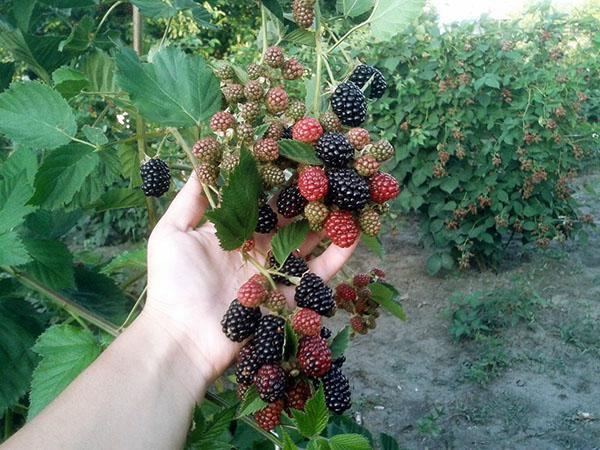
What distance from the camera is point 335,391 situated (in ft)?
2.40

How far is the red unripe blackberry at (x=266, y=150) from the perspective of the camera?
707mm

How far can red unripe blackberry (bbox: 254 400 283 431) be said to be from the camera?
70 centimetres

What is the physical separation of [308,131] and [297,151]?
28 mm

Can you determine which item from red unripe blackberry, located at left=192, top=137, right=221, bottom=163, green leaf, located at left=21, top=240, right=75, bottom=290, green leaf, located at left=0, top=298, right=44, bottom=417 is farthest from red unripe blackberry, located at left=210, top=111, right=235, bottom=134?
green leaf, located at left=0, top=298, right=44, bottom=417

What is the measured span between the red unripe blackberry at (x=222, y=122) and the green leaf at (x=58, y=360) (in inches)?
13.8

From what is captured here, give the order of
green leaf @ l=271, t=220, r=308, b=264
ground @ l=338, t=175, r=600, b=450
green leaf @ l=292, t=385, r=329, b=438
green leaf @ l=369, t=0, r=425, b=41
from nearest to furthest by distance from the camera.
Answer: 1. green leaf @ l=292, t=385, r=329, b=438
2. green leaf @ l=271, t=220, r=308, b=264
3. green leaf @ l=369, t=0, r=425, b=41
4. ground @ l=338, t=175, r=600, b=450

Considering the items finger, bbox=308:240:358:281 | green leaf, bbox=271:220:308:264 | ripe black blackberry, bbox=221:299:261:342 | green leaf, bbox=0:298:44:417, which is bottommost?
green leaf, bbox=0:298:44:417

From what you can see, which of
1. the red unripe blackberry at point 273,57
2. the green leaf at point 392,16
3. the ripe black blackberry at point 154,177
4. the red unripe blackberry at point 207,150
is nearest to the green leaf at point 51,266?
the ripe black blackberry at point 154,177

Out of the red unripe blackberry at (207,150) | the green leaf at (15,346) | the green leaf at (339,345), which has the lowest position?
the green leaf at (15,346)

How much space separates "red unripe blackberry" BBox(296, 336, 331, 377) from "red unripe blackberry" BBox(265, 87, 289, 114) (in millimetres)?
275

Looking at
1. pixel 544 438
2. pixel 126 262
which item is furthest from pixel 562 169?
pixel 126 262

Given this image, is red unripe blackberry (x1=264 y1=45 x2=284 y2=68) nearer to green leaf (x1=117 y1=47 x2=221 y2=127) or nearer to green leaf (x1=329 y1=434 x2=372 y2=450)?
green leaf (x1=117 y1=47 x2=221 y2=127)

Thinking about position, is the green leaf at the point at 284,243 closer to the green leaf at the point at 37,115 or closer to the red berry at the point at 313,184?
the red berry at the point at 313,184

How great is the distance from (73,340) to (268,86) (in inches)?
17.1
